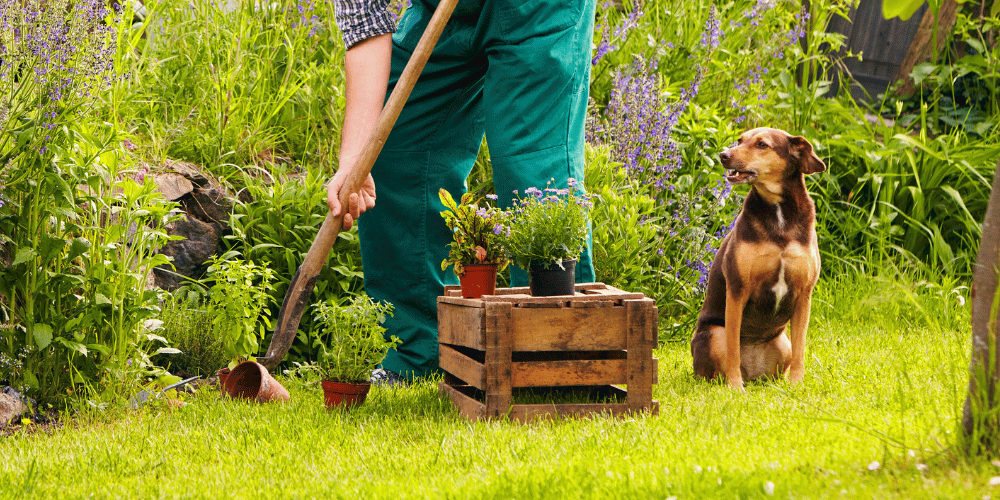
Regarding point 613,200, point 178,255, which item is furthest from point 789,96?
point 178,255

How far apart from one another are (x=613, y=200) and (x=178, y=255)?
6.80ft

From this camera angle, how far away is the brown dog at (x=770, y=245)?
8.92ft

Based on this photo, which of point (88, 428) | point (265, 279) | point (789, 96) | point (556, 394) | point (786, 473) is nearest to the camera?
point (786, 473)

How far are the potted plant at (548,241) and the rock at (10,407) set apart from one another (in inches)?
65.0

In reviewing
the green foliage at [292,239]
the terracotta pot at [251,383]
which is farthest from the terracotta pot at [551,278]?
the green foliage at [292,239]

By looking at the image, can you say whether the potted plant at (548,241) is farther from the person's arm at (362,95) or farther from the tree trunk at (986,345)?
the tree trunk at (986,345)

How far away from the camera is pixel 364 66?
9.21 ft

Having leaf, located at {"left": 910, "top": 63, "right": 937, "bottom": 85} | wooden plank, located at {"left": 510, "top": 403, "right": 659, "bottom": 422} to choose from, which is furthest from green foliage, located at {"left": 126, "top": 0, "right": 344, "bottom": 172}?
leaf, located at {"left": 910, "top": 63, "right": 937, "bottom": 85}

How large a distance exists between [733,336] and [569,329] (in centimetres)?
71

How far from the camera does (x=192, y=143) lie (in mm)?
4191

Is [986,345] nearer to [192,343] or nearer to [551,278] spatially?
[551,278]

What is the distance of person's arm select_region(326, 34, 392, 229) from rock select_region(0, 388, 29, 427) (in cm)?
118

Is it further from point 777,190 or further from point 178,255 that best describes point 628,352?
point 178,255

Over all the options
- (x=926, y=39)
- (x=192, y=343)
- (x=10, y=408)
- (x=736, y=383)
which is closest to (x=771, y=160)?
(x=736, y=383)
